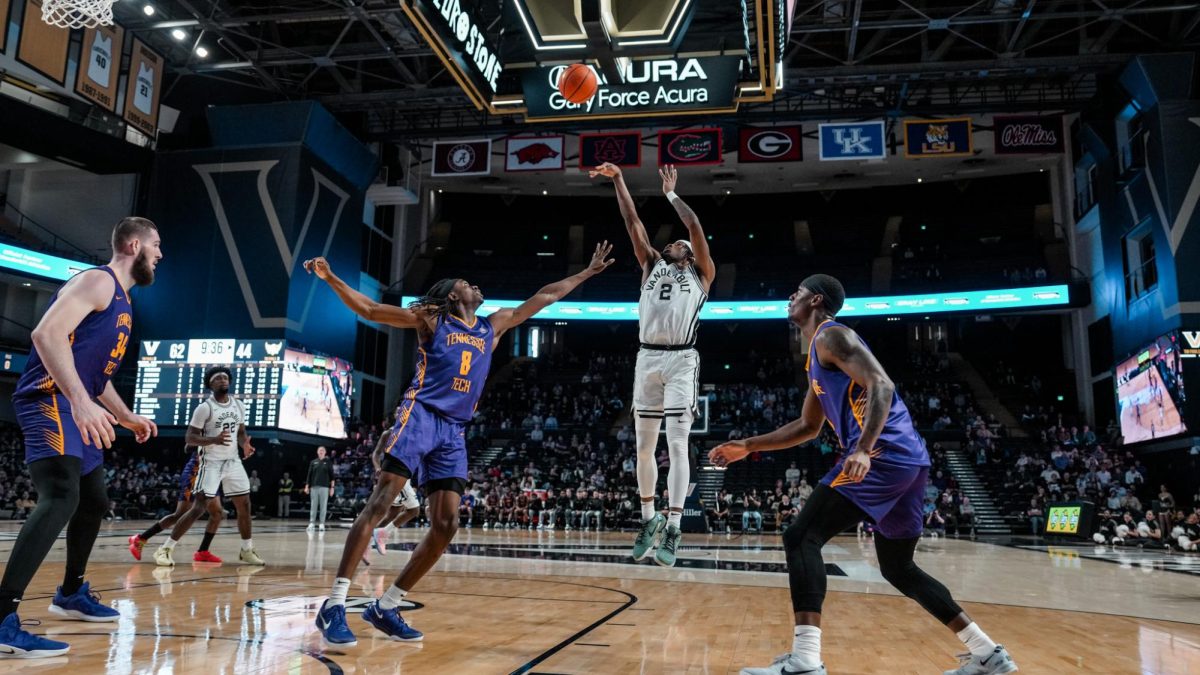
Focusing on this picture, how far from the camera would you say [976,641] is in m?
3.99

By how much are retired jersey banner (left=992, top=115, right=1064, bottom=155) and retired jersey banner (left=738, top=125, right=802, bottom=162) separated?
19.1ft

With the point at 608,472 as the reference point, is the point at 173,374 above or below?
above

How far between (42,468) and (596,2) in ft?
19.8

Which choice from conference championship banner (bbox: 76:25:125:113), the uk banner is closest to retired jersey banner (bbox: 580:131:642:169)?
the uk banner

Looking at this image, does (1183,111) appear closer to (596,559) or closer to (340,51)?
(596,559)

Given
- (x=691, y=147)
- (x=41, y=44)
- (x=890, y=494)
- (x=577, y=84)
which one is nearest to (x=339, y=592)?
(x=890, y=494)

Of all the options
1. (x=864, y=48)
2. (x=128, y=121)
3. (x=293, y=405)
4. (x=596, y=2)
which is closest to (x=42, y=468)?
(x=596, y=2)

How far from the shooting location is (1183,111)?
22.6m

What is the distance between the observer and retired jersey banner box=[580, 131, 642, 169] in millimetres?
25484

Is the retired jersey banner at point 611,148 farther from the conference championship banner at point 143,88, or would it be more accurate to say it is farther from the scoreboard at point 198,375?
the conference championship banner at point 143,88

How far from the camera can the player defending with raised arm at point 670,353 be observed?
21.2 ft

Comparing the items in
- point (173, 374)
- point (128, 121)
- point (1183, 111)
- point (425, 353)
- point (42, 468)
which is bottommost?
point (42, 468)

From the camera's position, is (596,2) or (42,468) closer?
(42,468)

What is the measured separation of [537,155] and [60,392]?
22294mm
